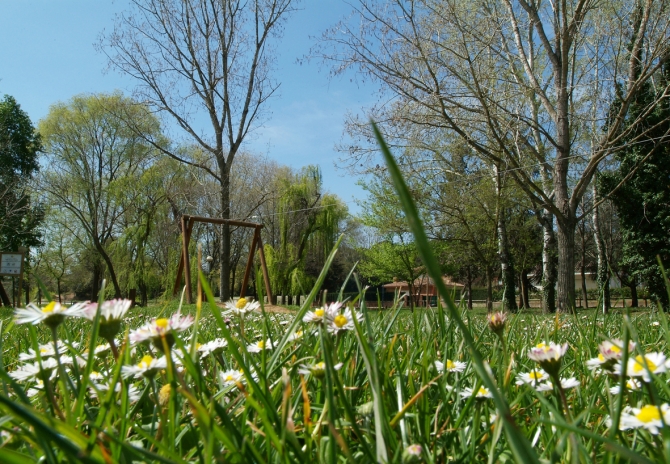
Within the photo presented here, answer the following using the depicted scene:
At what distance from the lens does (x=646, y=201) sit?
14.4 meters

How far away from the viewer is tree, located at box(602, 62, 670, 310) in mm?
13844

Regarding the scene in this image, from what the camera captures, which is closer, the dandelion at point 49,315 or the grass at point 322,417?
the grass at point 322,417

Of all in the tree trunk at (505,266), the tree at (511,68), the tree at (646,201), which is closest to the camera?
the tree at (511,68)

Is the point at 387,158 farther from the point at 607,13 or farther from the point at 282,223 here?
the point at 282,223

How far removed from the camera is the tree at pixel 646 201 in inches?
545

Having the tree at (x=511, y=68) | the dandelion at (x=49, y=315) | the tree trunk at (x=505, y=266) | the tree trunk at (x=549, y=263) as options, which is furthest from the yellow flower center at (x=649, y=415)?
the tree trunk at (x=505, y=266)

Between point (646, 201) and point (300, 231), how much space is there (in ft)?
54.5

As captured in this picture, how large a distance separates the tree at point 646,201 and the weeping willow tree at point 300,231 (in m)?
13.5

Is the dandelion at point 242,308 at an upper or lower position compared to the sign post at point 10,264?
lower

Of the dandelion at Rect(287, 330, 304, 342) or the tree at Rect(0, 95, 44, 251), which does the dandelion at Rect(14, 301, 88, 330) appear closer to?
the dandelion at Rect(287, 330, 304, 342)

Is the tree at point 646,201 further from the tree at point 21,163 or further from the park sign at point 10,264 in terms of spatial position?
the tree at point 21,163

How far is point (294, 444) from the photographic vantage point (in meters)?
0.41

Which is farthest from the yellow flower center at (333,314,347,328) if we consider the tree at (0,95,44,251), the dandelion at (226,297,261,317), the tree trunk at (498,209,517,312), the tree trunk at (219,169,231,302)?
the tree at (0,95,44,251)

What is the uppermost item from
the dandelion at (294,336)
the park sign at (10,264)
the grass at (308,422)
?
the park sign at (10,264)
